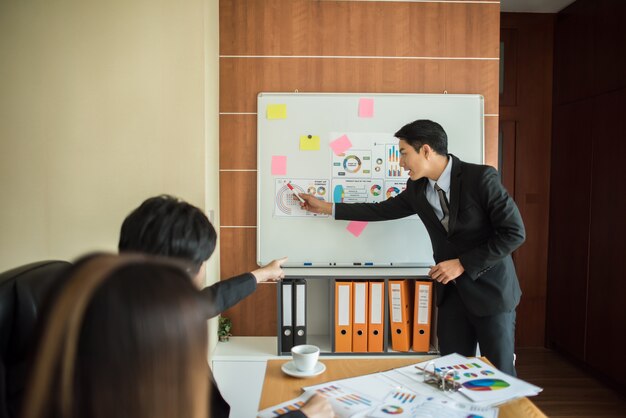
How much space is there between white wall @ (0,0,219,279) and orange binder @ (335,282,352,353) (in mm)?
836

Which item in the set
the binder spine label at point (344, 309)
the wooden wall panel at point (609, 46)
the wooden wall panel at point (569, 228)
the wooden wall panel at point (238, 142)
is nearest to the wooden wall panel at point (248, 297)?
the wooden wall panel at point (238, 142)

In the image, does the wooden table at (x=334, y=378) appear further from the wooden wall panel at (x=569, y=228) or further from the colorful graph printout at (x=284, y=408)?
the wooden wall panel at (x=569, y=228)

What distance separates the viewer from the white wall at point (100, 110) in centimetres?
252

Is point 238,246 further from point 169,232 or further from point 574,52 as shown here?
point 574,52

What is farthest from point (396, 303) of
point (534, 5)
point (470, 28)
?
point (534, 5)

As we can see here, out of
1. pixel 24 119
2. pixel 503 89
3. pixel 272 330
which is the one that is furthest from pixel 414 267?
pixel 24 119

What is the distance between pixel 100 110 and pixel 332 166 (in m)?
1.27

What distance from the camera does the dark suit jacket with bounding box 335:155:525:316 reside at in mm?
2146

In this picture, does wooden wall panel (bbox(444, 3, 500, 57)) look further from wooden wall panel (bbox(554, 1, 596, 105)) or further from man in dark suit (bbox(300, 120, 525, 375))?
wooden wall panel (bbox(554, 1, 596, 105))

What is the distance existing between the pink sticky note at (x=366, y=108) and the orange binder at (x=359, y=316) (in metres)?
0.96

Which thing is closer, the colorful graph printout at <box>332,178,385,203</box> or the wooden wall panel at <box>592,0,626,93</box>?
the colorful graph printout at <box>332,178,385,203</box>

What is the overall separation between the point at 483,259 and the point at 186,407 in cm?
179

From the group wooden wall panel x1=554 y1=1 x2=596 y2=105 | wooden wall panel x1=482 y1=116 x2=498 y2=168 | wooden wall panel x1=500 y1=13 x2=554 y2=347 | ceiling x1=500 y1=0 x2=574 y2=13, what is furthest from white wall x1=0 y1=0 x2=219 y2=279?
wooden wall panel x1=554 y1=1 x2=596 y2=105

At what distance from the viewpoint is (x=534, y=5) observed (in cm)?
386
